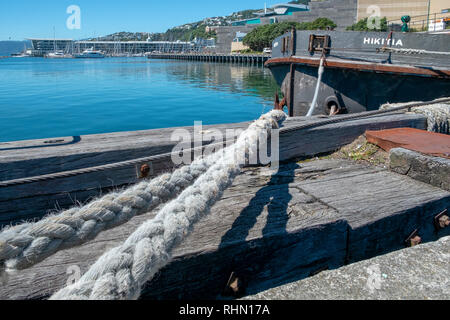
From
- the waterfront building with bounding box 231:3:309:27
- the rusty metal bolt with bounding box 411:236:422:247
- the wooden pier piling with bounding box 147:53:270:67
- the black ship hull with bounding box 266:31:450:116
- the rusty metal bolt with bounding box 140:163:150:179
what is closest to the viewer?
the rusty metal bolt with bounding box 411:236:422:247

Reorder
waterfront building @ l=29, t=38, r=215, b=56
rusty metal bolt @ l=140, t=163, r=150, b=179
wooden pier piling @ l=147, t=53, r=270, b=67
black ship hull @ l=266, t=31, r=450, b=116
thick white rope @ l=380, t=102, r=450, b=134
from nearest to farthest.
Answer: rusty metal bolt @ l=140, t=163, r=150, b=179, thick white rope @ l=380, t=102, r=450, b=134, black ship hull @ l=266, t=31, r=450, b=116, wooden pier piling @ l=147, t=53, r=270, b=67, waterfront building @ l=29, t=38, r=215, b=56

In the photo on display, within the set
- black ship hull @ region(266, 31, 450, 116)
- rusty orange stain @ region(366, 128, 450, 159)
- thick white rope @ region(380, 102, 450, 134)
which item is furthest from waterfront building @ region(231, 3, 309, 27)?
rusty orange stain @ region(366, 128, 450, 159)

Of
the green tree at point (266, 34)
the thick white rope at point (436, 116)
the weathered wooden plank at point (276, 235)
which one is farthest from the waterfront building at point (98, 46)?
the weathered wooden plank at point (276, 235)

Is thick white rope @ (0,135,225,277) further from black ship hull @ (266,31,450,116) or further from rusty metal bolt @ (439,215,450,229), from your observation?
black ship hull @ (266,31,450,116)

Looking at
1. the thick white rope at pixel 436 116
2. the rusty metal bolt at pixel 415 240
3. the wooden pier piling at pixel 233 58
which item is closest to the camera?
the rusty metal bolt at pixel 415 240

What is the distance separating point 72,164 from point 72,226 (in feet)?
3.03

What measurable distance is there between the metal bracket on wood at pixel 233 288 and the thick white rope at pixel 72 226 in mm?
428

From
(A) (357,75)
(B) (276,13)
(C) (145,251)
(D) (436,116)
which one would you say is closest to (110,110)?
(A) (357,75)

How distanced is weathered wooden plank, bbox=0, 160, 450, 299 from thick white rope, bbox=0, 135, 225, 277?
194 millimetres

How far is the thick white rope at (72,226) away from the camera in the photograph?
930mm

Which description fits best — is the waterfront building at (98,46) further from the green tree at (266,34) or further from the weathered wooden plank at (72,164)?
the weathered wooden plank at (72,164)

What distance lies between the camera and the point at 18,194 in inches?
66.9

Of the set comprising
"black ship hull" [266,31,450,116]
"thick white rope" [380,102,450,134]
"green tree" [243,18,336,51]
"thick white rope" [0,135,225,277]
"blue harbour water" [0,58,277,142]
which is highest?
"green tree" [243,18,336,51]

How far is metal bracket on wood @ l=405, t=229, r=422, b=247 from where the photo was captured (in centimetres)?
164
